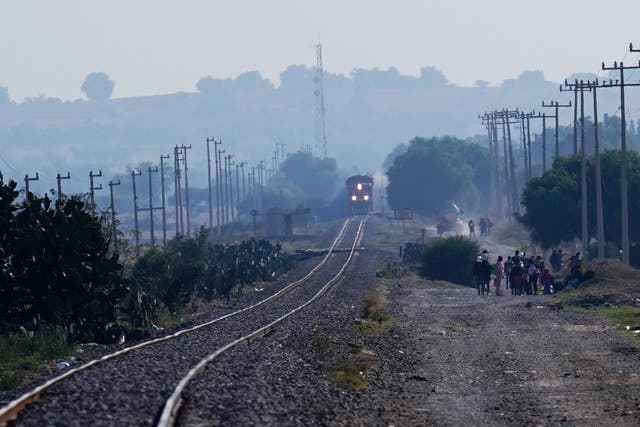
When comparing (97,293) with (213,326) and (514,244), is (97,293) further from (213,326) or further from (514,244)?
Result: (514,244)

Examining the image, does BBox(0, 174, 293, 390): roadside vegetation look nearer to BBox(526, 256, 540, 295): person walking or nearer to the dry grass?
the dry grass

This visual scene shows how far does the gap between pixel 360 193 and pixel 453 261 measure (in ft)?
305

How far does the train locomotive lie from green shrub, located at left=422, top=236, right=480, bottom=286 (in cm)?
8853

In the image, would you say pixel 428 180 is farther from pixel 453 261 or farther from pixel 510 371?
pixel 510 371

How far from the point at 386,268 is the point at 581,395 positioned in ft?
148

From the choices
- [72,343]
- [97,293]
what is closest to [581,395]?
[72,343]

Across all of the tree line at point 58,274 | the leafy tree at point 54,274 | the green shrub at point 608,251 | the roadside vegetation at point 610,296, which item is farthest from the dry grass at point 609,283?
the leafy tree at point 54,274

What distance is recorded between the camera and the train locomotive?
153500mm

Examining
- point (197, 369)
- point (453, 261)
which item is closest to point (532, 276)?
point (453, 261)

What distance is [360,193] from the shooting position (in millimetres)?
156000

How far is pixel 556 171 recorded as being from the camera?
238ft

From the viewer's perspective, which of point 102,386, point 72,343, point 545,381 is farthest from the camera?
point 72,343

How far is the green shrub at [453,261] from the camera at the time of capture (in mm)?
62875

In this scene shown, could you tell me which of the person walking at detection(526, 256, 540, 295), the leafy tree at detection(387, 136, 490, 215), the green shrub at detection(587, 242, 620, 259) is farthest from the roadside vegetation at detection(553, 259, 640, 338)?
the leafy tree at detection(387, 136, 490, 215)
